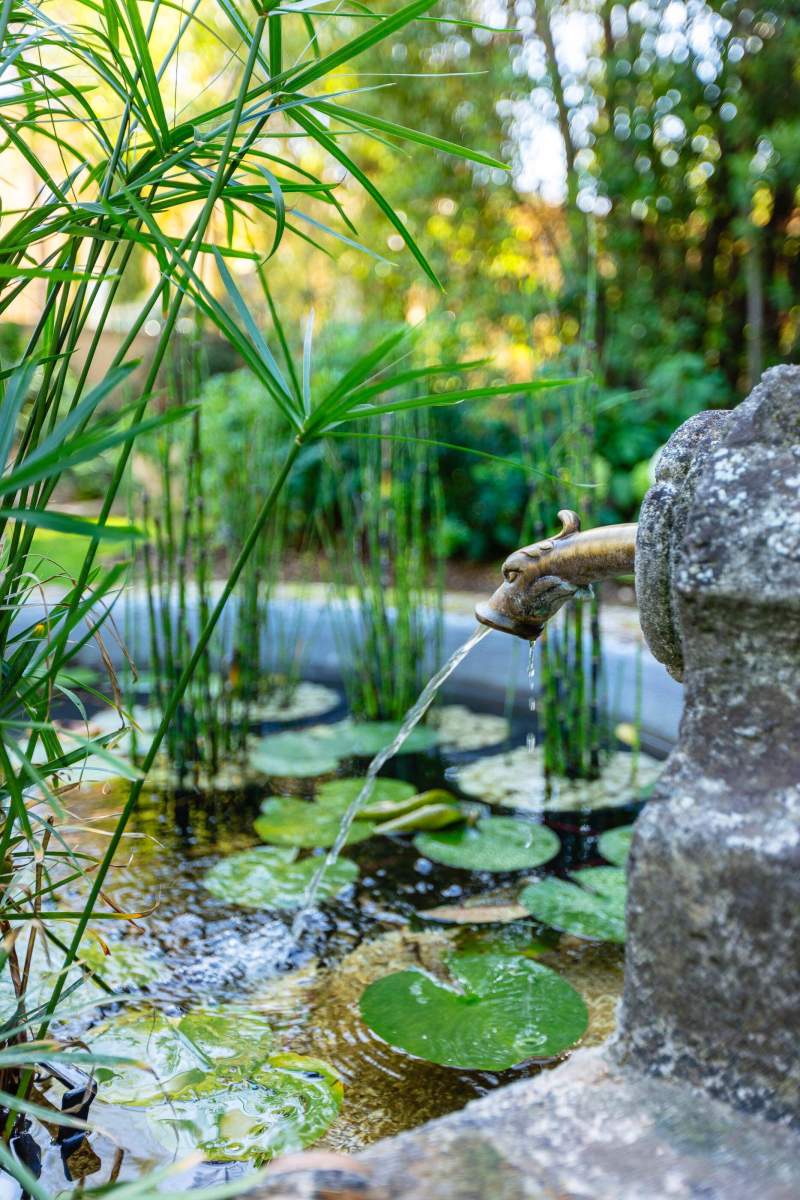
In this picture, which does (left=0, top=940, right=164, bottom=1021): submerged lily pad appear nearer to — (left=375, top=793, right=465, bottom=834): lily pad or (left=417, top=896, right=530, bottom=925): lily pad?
(left=417, top=896, right=530, bottom=925): lily pad

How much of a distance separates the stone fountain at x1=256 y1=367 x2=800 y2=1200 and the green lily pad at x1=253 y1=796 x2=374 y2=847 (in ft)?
3.61

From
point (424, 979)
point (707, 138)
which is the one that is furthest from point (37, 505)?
point (707, 138)

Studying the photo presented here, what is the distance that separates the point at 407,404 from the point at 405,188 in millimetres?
4578

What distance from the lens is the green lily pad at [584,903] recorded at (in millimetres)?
1351

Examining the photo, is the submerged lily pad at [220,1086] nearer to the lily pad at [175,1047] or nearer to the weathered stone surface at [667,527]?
the lily pad at [175,1047]

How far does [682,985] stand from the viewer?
53 cm

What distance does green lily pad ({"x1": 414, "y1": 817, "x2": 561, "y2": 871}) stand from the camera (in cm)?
156

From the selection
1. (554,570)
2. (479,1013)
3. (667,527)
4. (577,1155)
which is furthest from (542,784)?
(577,1155)

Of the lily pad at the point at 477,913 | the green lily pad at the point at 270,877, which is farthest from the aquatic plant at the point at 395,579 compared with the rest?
the lily pad at the point at 477,913

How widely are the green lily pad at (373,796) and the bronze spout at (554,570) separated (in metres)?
0.93

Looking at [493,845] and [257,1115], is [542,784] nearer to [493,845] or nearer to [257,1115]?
[493,845]

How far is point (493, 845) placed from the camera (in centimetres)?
162

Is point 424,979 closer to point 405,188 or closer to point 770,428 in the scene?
point 770,428

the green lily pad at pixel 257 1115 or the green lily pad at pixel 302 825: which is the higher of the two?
the green lily pad at pixel 302 825
